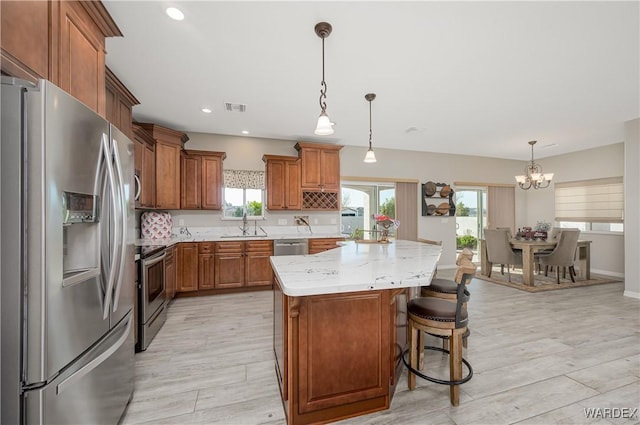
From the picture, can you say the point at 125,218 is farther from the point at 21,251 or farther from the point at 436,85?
the point at 436,85

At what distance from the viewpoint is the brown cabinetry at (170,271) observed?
341 cm

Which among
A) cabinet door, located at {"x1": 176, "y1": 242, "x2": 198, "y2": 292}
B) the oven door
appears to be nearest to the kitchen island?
the oven door

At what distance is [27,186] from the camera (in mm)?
1014

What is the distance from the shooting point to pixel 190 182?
14.7 feet

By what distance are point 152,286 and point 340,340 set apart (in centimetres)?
225

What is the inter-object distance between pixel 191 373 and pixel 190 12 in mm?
2771

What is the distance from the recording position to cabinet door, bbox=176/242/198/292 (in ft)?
13.4

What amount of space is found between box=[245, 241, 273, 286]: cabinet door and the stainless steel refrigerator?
2.98 meters

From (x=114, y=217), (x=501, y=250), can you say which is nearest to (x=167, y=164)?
(x=114, y=217)

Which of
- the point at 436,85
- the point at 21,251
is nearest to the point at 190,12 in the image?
the point at 21,251

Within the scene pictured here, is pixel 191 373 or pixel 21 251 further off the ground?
pixel 21 251

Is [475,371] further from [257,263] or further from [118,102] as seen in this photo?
[118,102]

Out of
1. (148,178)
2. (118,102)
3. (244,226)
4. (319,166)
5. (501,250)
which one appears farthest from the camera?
(501,250)

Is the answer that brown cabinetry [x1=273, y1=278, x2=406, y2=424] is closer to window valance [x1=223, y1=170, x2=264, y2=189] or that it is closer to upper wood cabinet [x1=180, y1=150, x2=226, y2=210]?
upper wood cabinet [x1=180, y1=150, x2=226, y2=210]
